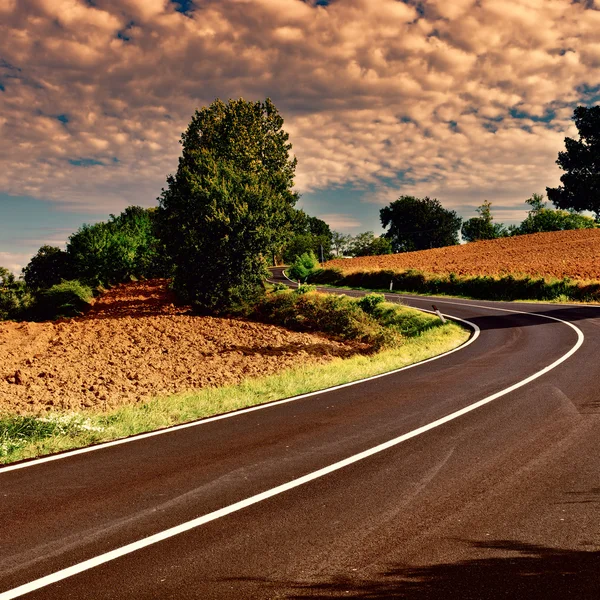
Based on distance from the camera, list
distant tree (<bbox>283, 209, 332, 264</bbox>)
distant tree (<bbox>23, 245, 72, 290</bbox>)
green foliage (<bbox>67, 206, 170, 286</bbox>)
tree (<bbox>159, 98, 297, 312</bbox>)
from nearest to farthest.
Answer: tree (<bbox>159, 98, 297, 312</bbox>)
green foliage (<bbox>67, 206, 170, 286</bbox>)
distant tree (<bbox>23, 245, 72, 290</bbox>)
distant tree (<bbox>283, 209, 332, 264</bbox>)

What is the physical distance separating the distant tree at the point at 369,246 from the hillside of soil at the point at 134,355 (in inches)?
3376

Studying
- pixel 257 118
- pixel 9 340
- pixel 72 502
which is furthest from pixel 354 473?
pixel 257 118

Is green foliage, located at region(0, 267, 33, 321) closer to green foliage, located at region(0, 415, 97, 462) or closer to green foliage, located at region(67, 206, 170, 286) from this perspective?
green foliage, located at region(67, 206, 170, 286)

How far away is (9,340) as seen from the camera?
66.3 feet

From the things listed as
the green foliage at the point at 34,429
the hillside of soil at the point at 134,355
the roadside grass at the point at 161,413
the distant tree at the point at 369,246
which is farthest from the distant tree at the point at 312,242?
the green foliage at the point at 34,429

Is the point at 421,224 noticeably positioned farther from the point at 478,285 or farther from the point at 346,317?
the point at 346,317

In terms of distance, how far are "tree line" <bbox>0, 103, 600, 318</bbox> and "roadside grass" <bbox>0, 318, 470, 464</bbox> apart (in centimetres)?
1215

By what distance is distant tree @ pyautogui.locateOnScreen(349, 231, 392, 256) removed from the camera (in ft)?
360

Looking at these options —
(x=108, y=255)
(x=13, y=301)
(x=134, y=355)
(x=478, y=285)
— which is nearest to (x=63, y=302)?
(x=13, y=301)

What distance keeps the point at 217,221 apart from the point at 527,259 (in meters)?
33.3

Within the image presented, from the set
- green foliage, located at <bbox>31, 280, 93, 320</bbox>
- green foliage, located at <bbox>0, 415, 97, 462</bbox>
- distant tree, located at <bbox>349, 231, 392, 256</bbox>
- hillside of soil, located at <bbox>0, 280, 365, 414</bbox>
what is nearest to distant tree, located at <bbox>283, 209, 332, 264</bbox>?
distant tree, located at <bbox>349, 231, 392, 256</bbox>

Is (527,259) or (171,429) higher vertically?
(527,259)

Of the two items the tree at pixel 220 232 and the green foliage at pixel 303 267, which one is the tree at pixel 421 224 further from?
the tree at pixel 220 232

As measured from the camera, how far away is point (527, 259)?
154ft
